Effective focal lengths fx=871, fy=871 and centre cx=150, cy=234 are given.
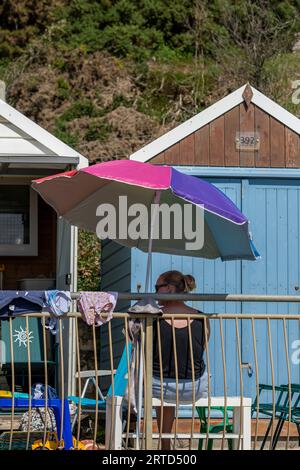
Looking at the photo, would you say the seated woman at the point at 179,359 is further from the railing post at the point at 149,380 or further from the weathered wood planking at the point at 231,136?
the weathered wood planking at the point at 231,136

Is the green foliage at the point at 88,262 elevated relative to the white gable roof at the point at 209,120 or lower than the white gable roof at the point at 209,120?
lower

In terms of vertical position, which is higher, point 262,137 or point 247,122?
point 247,122

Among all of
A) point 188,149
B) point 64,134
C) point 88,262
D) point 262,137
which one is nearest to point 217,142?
point 188,149

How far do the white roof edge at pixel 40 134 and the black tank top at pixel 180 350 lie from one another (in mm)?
2849

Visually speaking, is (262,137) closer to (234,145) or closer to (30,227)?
(234,145)

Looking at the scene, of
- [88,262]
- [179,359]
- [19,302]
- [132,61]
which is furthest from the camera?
[132,61]

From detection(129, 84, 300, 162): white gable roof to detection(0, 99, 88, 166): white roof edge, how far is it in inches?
23.8

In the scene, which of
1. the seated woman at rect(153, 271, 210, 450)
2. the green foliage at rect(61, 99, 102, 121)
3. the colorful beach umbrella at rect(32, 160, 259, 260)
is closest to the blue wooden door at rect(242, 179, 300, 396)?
the colorful beach umbrella at rect(32, 160, 259, 260)

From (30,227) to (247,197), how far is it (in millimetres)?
3468

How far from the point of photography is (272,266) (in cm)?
871

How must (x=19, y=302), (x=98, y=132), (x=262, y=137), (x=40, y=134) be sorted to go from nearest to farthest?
(x=19, y=302), (x=40, y=134), (x=262, y=137), (x=98, y=132)

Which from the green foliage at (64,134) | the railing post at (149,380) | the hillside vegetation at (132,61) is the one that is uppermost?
Result: the hillside vegetation at (132,61)

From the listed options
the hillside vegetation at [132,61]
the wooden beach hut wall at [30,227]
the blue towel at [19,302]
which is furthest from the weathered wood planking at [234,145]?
the hillside vegetation at [132,61]

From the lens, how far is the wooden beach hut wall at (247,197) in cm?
860
